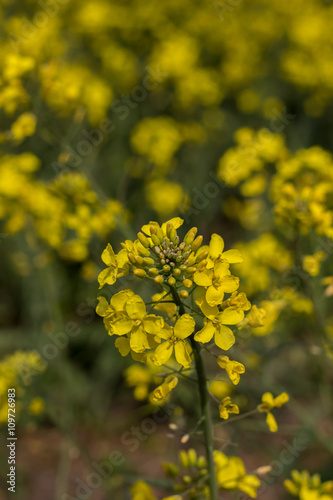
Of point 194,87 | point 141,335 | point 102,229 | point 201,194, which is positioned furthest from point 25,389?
point 194,87

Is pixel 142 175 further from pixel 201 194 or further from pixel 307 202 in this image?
pixel 307 202

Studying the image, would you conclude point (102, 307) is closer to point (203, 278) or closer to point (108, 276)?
point (108, 276)

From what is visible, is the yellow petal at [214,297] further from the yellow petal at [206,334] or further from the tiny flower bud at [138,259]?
the tiny flower bud at [138,259]

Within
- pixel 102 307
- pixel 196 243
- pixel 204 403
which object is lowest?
pixel 204 403

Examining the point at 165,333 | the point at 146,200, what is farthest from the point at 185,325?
the point at 146,200

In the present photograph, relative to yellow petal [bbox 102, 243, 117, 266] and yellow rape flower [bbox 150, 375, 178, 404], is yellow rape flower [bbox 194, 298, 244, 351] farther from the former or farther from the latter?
yellow petal [bbox 102, 243, 117, 266]
